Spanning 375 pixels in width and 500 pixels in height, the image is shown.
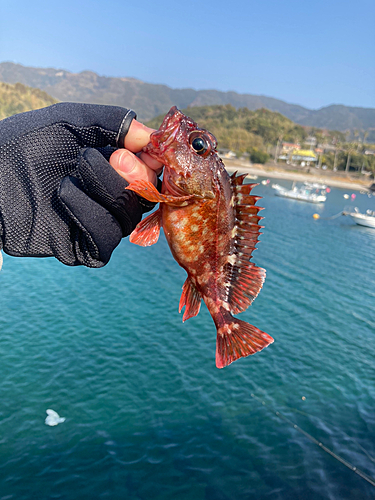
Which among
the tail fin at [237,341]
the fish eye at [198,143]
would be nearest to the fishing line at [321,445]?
the tail fin at [237,341]

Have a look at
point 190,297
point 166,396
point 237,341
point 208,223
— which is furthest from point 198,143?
point 166,396

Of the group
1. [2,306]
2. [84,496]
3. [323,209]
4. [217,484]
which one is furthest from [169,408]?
[323,209]

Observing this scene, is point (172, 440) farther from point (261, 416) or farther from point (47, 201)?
point (47, 201)

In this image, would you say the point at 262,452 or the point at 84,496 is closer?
the point at 84,496

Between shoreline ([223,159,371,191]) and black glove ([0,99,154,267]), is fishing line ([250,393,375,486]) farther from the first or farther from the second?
shoreline ([223,159,371,191])

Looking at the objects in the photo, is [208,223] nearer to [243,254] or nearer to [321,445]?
[243,254]

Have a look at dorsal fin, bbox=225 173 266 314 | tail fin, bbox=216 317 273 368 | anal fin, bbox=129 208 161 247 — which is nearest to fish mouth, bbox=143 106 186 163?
anal fin, bbox=129 208 161 247
